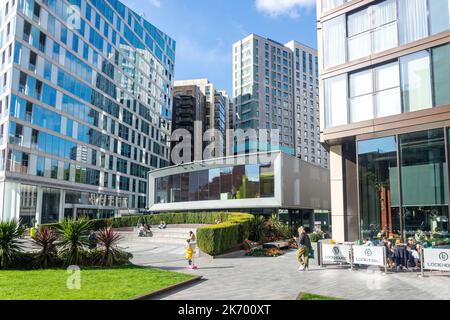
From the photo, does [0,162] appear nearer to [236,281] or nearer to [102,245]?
[102,245]

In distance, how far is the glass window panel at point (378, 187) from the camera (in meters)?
18.3

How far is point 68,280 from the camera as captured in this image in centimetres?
1188

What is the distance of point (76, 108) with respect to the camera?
192 ft

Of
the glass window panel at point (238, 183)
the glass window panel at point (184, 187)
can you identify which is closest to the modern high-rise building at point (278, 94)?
the glass window panel at point (184, 187)

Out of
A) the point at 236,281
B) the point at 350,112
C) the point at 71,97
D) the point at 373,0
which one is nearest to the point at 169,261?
the point at 236,281

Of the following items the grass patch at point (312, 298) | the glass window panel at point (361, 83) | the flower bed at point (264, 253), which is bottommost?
the flower bed at point (264, 253)

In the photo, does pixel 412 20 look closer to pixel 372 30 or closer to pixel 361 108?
pixel 372 30

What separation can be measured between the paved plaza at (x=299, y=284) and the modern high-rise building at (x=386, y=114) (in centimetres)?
448

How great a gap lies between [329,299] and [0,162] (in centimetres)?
4481

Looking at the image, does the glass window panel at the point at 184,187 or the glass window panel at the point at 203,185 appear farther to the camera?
the glass window panel at the point at 184,187

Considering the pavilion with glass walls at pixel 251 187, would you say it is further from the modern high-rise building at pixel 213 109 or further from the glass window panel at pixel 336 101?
the modern high-rise building at pixel 213 109

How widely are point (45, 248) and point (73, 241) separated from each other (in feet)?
3.32

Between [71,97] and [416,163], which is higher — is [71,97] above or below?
above

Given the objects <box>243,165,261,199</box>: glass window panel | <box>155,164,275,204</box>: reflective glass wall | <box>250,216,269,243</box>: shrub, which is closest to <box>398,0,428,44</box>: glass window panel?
<box>250,216,269,243</box>: shrub
